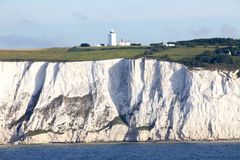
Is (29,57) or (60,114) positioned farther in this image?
(29,57)

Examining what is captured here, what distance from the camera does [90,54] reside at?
110500 mm

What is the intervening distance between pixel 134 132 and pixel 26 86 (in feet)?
40.3

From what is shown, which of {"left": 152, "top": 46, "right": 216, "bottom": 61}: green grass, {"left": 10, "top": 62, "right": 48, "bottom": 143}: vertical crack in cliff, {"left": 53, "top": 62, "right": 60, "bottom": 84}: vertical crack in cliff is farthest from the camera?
{"left": 152, "top": 46, "right": 216, "bottom": 61}: green grass

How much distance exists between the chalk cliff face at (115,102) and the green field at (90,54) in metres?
3.48

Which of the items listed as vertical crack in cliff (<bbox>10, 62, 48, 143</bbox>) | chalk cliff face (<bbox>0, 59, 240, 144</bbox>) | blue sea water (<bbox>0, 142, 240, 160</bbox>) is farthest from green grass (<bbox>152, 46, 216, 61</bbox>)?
blue sea water (<bbox>0, 142, 240, 160</bbox>)

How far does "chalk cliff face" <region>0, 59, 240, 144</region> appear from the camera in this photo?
98.1 metres

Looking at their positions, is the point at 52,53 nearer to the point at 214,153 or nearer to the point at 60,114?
the point at 60,114

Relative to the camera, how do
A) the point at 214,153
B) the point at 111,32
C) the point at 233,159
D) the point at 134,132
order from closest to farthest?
1. the point at 233,159
2. the point at 214,153
3. the point at 134,132
4. the point at 111,32

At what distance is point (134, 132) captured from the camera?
98.6m

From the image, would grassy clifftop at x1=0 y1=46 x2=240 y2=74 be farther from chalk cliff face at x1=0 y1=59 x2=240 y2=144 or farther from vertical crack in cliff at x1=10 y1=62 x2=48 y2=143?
vertical crack in cliff at x1=10 y1=62 x2=48 y2=143

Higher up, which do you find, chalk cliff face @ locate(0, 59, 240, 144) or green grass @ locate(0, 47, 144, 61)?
green grass @ locate(0, 47, 144, 61)

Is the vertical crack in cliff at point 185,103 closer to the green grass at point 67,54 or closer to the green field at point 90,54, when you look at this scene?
the green field at point 90,54

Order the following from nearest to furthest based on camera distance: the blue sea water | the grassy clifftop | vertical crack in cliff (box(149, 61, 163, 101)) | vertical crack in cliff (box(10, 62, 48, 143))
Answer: the blue sea water
vertical crack in cliff (box(10, 62, 48, 143))
vertical crack in cliff (box(149, 61, 163, 101))
the grassy clifftop

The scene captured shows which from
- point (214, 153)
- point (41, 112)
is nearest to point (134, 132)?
point (41, 112)
